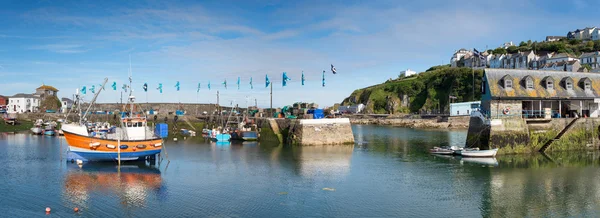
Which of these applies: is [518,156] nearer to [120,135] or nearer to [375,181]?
[375,181]

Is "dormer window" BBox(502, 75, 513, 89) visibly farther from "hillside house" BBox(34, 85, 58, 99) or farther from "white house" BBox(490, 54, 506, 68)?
"white house" BBox(490, 54, 506, 68)

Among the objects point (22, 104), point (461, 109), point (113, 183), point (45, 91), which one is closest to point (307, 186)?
point (113, 183)

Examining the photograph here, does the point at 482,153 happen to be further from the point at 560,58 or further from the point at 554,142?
the point at 560,58

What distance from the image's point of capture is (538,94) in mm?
41969

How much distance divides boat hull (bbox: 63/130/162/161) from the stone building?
1256 inches

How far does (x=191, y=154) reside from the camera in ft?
147

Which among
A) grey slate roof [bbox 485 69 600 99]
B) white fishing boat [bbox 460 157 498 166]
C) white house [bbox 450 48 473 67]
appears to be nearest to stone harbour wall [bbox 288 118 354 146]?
white fishing boat [bbox 460 157 498 166]

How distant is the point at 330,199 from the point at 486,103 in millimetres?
24354

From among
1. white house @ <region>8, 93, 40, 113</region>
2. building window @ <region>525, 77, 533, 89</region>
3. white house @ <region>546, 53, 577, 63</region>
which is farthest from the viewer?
white house @ <region>546, 53, 577, 63</region>

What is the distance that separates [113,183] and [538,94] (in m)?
39.2

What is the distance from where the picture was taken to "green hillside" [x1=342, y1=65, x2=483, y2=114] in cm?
11912

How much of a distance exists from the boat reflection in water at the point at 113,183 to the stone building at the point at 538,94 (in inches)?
1218

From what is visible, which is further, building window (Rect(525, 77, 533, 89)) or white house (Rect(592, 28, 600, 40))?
white house (Rect(592, 28, 600, 40))

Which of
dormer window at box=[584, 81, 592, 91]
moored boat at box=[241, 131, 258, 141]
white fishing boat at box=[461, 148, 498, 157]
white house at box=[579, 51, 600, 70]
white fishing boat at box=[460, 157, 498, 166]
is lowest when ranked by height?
white fishing boat at box=[460, 157, 498, 166]
